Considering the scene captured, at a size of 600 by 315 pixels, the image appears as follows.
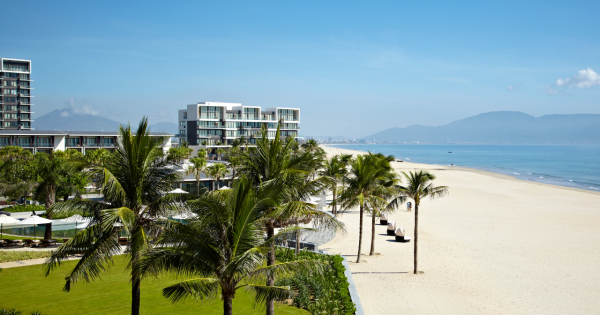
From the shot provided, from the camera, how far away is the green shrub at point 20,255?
72.3 ft

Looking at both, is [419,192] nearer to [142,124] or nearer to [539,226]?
[142,124]

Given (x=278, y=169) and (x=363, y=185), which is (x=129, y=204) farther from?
(x=363, y=185)

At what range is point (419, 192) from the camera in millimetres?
23703

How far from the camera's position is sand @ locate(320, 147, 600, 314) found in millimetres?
19484

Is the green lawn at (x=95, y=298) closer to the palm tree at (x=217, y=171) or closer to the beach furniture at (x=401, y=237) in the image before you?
the beach furniture at (x=401, y=237)

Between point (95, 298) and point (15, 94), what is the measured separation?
299 feet

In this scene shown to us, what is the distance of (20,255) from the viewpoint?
22.7 meters

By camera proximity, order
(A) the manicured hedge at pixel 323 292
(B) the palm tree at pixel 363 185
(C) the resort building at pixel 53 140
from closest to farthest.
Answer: (A) the manicured hedge at pixel 323 292 < (B) the palm tree at pixel 363 185 < (C) the resort building at pixel 53 140

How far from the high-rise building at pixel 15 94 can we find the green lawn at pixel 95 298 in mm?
83914

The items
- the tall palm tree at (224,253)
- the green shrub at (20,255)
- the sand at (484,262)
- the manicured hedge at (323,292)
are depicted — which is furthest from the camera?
the green shrub at (20,255)

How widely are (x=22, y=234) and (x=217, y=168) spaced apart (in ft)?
63.3

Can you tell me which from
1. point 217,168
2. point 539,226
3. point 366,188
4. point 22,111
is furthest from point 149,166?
point 22,111

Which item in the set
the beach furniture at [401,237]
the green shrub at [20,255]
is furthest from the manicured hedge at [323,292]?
the green shrub at [20,255]

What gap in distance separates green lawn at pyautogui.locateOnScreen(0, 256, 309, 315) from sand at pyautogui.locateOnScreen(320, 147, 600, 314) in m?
6.55
